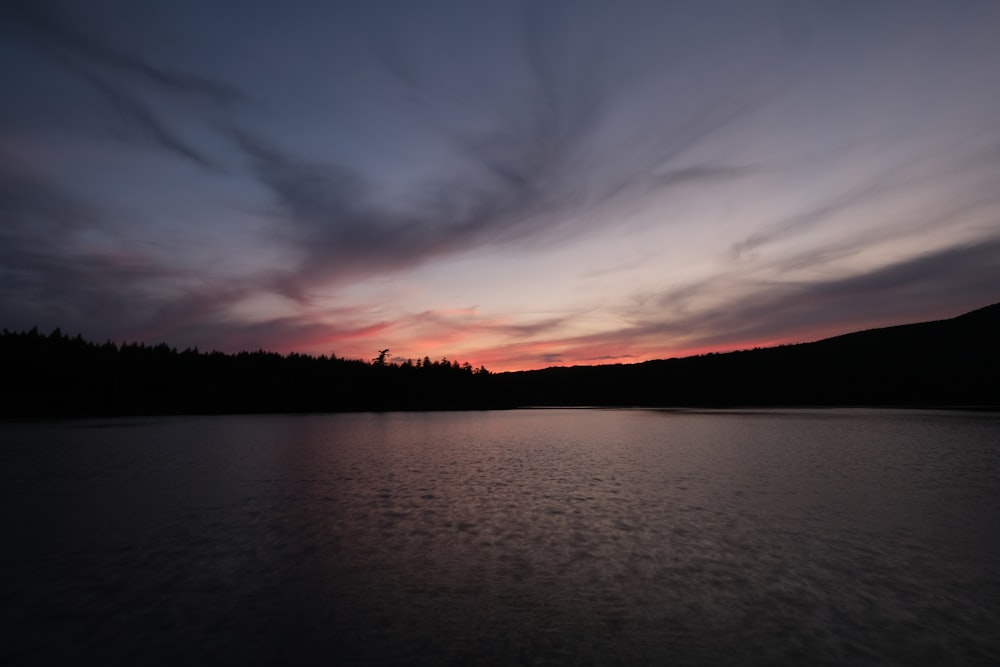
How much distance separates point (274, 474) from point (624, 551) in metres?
25.5

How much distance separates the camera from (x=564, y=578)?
45.8ft

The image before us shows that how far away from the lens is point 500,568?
14.9 metres

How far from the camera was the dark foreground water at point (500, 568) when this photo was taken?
1009 cm

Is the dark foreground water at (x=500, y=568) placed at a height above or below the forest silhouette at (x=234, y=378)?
below

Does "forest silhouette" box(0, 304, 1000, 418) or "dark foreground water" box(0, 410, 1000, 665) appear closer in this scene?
"dark foreground water" box(0, 410, 1000, 665)

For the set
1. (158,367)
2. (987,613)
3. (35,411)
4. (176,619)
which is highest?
(158,367)

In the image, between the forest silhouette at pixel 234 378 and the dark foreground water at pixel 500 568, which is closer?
the dark foreground water at pixel 500 568

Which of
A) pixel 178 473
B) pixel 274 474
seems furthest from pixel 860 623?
pixel 178 473

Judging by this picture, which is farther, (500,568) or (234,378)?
(234,378)

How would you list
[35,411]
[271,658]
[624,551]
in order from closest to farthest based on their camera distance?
[271,658], [624,551], [35,411]

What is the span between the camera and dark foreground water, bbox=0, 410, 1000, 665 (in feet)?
33.1

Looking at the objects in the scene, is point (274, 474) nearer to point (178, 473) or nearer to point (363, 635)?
point (178, 473)

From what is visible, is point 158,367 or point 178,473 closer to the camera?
point 178,473

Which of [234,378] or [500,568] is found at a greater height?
[234,378]
